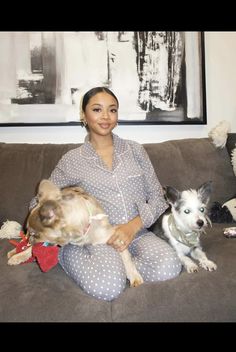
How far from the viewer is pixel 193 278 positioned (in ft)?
6.05

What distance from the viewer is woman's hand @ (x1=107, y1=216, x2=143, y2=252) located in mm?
2064

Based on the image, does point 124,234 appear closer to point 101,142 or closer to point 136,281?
point 136,281

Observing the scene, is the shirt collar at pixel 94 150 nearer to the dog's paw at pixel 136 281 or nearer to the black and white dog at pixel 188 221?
the black and white dog at pixel 188 221

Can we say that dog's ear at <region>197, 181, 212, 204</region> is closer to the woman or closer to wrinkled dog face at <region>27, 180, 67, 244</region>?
the woman

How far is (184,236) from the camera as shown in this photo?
217cm

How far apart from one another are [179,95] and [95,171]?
139cm

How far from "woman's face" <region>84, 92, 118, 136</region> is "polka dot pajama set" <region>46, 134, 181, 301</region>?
14cm

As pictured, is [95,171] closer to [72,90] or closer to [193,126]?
[72,90]

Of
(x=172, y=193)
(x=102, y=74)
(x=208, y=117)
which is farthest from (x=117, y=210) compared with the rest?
(x=208, y=117)

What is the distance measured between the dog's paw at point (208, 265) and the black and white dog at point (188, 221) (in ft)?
0.08

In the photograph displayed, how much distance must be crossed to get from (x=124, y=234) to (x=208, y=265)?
0.53m

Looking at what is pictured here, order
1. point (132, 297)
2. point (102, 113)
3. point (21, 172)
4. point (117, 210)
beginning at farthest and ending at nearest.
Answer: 1. point (21, 172)
2. point (102, 113)
3. point (117, 210)
4. point (132, 297)
